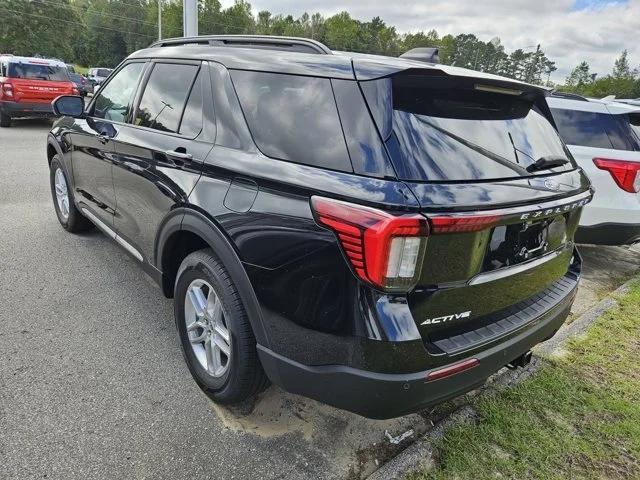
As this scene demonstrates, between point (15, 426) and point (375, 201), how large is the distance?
2.09m

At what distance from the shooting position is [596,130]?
15.6 ft

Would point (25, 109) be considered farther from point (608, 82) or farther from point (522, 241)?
point (608, 82)

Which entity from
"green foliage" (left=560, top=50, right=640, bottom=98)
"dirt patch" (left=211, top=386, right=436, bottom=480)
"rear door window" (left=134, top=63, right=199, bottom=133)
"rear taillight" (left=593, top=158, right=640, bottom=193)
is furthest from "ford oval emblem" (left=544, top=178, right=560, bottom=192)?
"green foliage" (left=560, top=50, right=640, bottom=98)

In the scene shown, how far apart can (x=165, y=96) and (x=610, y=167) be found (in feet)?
13.4

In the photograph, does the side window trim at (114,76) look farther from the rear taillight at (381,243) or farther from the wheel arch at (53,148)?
the rear taillight at (381,243)

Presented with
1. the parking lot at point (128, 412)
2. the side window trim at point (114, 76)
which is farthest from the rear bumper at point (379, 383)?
the side window trim at point (114, 76)

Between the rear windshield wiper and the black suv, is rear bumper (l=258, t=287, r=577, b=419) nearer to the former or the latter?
the black suv

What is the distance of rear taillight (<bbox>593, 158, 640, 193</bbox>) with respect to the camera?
4363 millimetres

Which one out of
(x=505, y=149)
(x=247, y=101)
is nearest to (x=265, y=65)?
(x=247, y=101)

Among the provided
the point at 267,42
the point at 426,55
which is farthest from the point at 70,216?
the point at 426,55

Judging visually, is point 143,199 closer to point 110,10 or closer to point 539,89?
point 539,89

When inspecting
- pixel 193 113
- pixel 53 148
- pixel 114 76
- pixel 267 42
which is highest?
pixel 267 42

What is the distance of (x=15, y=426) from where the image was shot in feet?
7.41

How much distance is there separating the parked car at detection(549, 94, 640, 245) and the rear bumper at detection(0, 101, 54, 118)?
1280cm
